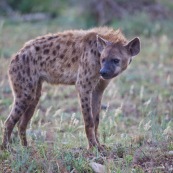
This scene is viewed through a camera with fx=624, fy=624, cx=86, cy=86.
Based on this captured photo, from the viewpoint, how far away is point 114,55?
5.84 m

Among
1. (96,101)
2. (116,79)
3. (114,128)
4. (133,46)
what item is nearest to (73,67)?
(96,101)

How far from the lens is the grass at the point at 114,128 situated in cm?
509

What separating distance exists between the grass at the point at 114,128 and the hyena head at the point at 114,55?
53 centimetres

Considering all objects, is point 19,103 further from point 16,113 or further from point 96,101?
point 96,101

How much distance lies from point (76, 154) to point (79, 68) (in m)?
0.97

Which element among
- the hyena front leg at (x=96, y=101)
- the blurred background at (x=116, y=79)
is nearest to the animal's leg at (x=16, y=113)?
the blurred background at (x=116, y=79)

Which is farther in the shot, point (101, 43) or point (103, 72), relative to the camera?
point (101, 43)

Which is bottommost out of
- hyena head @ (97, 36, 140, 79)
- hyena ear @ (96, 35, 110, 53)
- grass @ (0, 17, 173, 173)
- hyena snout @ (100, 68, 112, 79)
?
grass @ (0, 17, 173, 173)

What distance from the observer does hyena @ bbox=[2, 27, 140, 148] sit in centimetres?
584

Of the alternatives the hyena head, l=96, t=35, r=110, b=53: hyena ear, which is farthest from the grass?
l=96, t=35, r=110, b=53: hyena ear

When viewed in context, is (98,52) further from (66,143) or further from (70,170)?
(70,170)

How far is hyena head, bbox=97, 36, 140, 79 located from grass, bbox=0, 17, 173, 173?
0.53 m

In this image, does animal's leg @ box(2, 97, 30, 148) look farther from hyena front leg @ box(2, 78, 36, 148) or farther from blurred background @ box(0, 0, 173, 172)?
blurred background @ box(0, 0, 173, 172)

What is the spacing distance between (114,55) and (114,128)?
4.49ft
